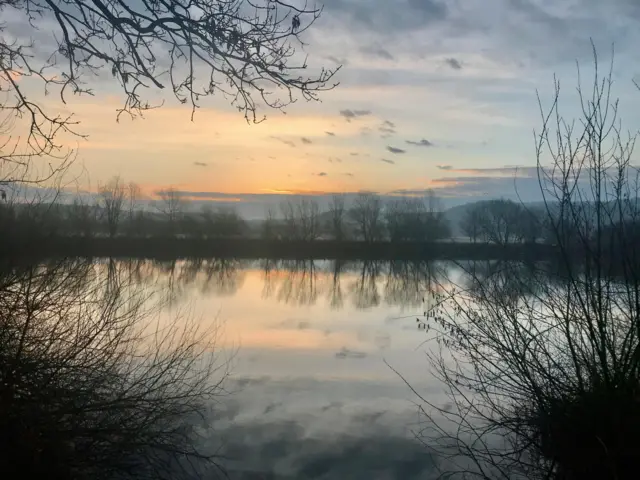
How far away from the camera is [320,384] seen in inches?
368

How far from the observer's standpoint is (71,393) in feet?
17.2

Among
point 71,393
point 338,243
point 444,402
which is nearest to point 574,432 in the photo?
point 444,402

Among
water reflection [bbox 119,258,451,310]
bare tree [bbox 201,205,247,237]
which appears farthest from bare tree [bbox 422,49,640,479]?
bare tree [bbox 201,205,247,237]

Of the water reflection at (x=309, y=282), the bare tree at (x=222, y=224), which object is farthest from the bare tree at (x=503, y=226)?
the bare tree at (x=222, y=224)

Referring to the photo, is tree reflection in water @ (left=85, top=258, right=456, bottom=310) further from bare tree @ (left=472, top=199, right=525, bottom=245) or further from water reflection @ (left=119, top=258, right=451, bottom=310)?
bare tree @ (left=472, top=199, right=525, bottom=245)

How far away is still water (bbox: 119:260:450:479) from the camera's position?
636 centimetres

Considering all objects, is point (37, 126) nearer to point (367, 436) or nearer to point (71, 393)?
point (71, 393)

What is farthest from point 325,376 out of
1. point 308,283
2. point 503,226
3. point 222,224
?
point 222,224

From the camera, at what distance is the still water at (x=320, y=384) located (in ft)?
20.9

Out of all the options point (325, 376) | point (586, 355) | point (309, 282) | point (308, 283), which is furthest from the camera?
point (309, 282)

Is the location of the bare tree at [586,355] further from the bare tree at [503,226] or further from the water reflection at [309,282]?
the water reflection at [309,282]

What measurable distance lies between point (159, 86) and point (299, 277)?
971 inches

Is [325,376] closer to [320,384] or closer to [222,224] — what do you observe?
[320,384]

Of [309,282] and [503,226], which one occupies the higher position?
[503,226]
